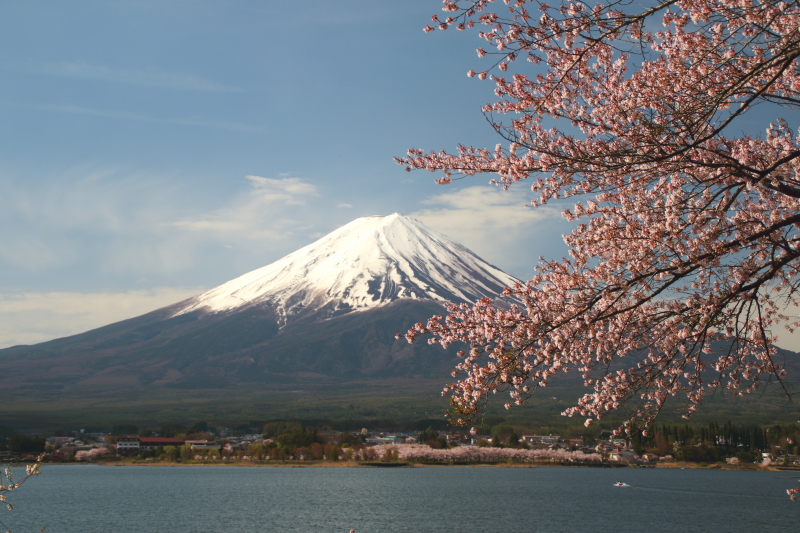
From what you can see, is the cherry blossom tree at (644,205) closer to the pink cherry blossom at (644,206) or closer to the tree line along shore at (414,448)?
the pink cherry blossom at (644,206)

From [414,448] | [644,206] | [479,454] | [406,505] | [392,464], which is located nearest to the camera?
[644,206]

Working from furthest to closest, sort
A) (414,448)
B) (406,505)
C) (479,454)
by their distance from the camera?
(414,448) < (479,454) < (406,505)

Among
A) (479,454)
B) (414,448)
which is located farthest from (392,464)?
(479,454)

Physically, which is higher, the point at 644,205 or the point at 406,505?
the point at 644,205

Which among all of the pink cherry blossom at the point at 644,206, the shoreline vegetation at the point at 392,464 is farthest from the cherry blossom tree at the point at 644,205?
the shoreline vegetation at the point at 392,464

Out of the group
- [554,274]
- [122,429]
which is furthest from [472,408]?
[122,429]

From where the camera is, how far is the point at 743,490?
257 ft

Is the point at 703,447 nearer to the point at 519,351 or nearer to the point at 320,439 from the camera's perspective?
the point at 320,439

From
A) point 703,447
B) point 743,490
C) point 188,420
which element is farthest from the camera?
point 188,420

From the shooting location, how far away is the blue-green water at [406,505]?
1913 inches

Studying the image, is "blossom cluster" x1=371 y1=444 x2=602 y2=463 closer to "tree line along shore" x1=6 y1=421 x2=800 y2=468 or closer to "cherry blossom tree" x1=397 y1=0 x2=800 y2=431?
"tree line along shore" x1=6 y1=421 x2=800 y2=468

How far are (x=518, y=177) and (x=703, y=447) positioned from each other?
111 meters

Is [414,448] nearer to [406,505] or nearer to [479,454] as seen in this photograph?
[479,454]

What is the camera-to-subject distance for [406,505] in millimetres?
61188
